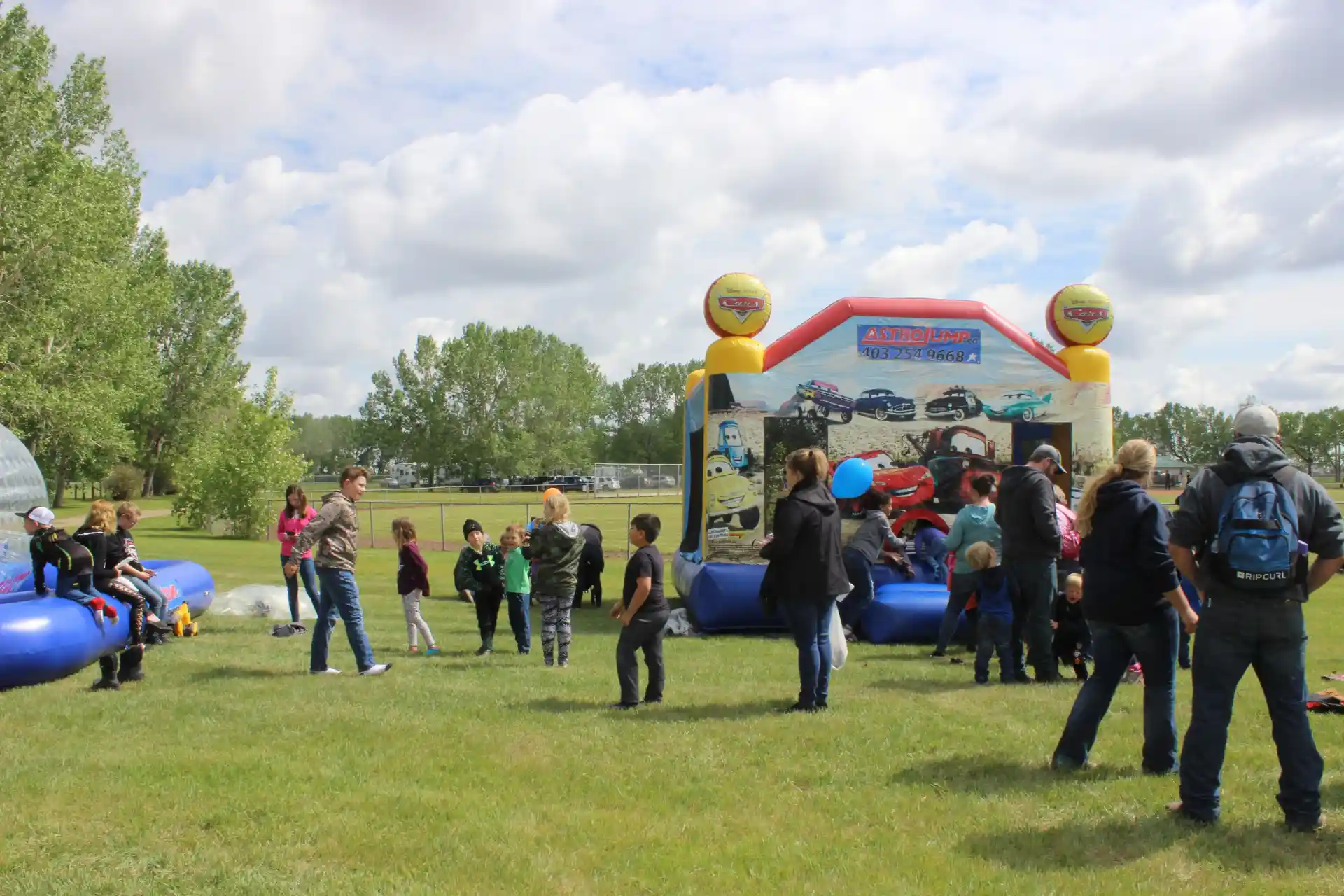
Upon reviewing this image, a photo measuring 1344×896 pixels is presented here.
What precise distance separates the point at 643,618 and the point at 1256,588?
12.6ft

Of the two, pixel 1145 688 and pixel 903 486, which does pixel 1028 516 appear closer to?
pixel 1145 688

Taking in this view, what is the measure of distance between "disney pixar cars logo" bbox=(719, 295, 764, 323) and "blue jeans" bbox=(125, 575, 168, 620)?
252 inches

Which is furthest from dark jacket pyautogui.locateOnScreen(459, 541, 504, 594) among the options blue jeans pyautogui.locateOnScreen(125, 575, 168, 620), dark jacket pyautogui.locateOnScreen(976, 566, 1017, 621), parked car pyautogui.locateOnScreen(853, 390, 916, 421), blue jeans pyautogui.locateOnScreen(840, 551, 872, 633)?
parked car pyautogui.locateOnScreen(853, 390, 916, 421)

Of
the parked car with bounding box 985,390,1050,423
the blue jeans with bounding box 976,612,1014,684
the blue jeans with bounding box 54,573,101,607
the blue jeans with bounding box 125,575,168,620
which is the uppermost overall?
the parked car with bounding box 985,390,1050,423

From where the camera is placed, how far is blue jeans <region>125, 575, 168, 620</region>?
9.43m

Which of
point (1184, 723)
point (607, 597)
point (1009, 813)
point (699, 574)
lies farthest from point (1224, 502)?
point (607, 597)

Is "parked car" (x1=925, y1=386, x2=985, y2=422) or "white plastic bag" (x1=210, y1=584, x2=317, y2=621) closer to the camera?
"parked car" (x1=925, y1=386, x2=985, y2=422)

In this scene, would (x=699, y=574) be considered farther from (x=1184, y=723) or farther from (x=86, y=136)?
(x=86, y=136)

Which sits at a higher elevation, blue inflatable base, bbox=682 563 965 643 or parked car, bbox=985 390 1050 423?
parked car, bbox=985 390 1050 423

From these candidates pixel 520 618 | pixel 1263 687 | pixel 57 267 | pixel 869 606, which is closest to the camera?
pixel 1263 687

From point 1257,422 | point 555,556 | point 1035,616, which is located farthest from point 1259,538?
point 555,556

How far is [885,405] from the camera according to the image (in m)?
11.9

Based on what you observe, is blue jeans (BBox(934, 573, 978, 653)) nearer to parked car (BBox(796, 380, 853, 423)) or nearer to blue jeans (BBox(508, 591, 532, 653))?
parked car (BBox(796, 380, 853, 423))

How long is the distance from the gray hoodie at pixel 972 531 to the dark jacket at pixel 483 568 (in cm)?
408
